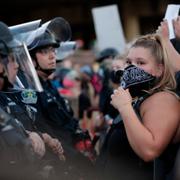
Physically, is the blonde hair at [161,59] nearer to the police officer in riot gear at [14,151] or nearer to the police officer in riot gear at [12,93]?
the police officer in riot gear at [12,93]

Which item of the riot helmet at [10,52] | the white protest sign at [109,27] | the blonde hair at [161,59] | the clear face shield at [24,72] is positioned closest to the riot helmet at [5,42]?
the riot helmet at [10,52]

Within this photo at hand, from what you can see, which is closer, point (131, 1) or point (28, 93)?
point (28, 93)

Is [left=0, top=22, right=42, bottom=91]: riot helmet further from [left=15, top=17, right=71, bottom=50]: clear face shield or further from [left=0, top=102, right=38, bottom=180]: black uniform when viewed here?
[left=0, top=102, right=38, bottom=180]: black uniform

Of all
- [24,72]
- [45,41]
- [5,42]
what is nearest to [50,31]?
[45,41]

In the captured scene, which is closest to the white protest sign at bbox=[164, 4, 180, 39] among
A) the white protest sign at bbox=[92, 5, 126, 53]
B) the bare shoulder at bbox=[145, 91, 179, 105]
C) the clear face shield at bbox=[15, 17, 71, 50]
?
the bare shoulder at bbox=[145, 91, 179, 105]

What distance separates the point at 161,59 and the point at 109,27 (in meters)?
3.70

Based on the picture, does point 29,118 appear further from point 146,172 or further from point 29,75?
point 146,172

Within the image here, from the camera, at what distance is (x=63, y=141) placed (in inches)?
170

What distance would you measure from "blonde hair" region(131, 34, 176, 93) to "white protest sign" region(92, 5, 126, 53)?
3.32 m

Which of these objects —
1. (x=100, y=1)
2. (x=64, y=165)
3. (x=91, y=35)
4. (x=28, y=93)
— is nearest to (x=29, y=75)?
(x=28, y=93)

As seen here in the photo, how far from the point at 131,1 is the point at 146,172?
16638mm

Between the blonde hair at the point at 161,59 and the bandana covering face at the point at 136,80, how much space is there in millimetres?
52

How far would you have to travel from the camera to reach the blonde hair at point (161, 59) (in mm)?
3092

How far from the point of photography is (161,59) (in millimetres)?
3139
